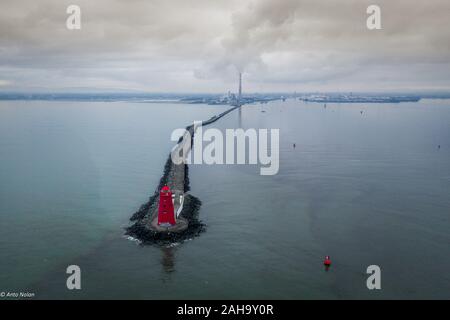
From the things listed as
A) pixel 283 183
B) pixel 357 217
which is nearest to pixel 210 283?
pixel 357 217

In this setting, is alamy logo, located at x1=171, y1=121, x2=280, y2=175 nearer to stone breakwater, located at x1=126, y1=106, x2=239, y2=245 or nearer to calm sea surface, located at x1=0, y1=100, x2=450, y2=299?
calm sea surface, located at x1=0, y1=100, x2=450, y2=299

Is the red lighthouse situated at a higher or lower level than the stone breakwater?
higher

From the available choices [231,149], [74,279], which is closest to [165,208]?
[74,279]

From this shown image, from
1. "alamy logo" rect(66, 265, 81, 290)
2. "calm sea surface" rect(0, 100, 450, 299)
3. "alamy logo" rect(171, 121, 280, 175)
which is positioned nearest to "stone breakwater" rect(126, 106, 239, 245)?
"calm sea surface" rect(0, 100, 450, 299)

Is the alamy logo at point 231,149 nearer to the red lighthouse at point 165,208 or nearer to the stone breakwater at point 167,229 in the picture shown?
the stone breakwater at point 167,229
